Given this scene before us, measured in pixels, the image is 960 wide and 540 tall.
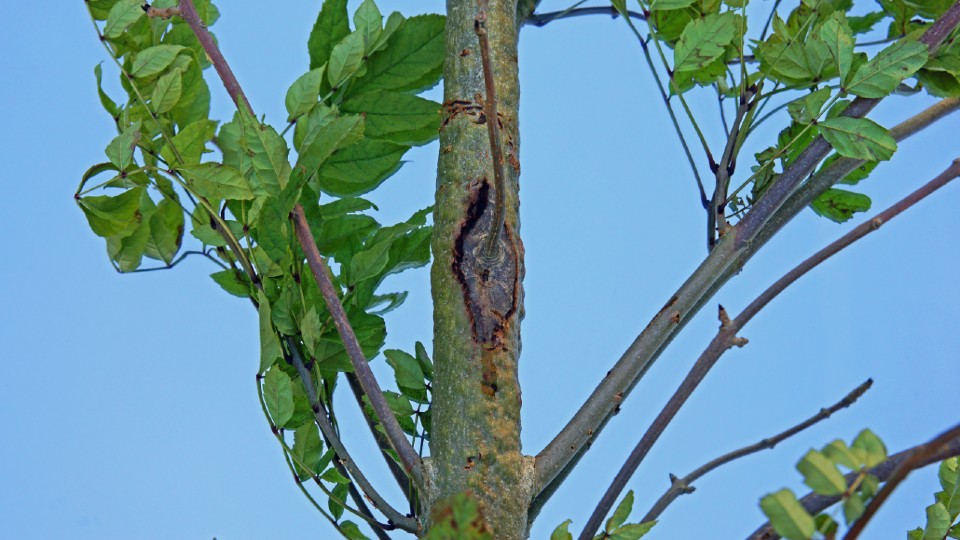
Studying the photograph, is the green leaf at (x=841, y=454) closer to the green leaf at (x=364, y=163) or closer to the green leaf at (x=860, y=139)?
the green leaf at (x=860, y=139)

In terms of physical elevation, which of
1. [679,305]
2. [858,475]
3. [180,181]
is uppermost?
[180,181]

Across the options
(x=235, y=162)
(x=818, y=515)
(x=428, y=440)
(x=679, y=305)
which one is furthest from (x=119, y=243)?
(x=818, y=515)

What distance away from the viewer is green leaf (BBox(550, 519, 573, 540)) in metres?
0.46

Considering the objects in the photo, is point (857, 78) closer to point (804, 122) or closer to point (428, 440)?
point (804, 122)

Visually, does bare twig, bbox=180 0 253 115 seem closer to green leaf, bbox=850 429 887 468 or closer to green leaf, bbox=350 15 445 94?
green leaf, bbox=350 15 445 94

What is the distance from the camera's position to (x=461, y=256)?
52 cm

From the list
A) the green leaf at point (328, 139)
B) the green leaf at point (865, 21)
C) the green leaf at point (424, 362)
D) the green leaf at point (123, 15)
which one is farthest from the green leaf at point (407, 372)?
the green leaf at point (865, 21)

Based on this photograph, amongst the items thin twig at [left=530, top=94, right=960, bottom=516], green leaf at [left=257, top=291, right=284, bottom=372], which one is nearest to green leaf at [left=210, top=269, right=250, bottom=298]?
green leaf at [left=257, top=291, right=284, bottom=372]

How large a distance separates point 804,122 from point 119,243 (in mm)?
404

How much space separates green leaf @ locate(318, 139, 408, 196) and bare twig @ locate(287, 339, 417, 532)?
11 centimetres

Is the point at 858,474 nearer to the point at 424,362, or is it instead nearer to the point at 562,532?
the point at 562,532

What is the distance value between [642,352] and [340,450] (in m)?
0.15

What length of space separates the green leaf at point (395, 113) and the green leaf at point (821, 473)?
0.33 m

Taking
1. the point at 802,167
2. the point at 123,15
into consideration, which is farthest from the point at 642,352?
the point at 123,15
